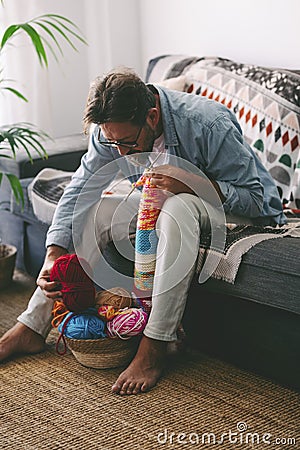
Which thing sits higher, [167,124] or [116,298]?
[167,124]

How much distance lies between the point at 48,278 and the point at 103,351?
27 cm

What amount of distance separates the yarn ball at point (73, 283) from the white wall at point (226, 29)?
52.2 inches

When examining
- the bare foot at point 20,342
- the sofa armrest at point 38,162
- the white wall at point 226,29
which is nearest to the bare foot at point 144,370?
the bare foot at point 20,342

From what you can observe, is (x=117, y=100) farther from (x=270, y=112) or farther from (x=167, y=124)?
(x=270, y=112)

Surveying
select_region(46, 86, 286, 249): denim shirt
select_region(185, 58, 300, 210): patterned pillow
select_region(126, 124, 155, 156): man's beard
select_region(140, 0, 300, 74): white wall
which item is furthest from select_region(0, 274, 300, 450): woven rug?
select_region(140, 0, 300, 74): white wall

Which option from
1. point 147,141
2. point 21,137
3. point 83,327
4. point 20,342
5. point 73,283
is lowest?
point 20,342

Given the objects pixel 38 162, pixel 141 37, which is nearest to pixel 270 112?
pixel 38 162

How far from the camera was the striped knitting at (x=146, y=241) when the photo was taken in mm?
2039

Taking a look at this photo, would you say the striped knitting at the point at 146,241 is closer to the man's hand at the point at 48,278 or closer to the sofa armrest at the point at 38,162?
the man's hand at the point at 48,278

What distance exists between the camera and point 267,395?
195 cm

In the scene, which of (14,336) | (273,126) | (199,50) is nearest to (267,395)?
(14,336)

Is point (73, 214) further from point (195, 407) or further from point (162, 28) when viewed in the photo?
point (162, 28)

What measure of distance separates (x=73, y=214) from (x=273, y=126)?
769 mm

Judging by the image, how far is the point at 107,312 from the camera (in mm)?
2104
